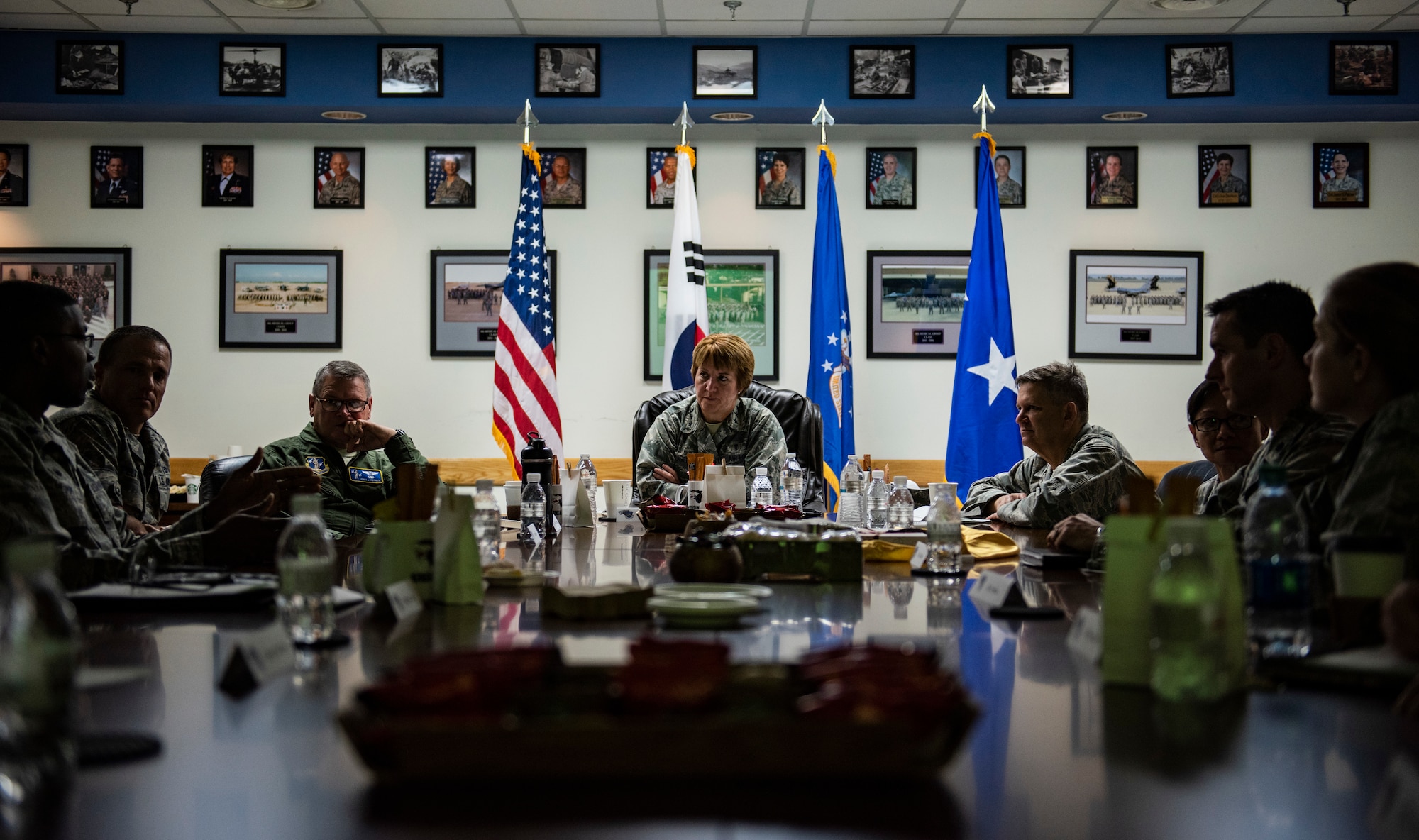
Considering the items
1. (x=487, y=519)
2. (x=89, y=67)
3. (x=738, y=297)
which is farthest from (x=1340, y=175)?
(x=89, y=67)

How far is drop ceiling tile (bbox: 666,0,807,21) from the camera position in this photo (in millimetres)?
5199

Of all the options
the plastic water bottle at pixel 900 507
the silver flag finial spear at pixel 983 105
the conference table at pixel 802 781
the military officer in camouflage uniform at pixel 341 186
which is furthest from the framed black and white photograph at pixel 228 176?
the conference table at pixel 802 781

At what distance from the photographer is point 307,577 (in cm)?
133

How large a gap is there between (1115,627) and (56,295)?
2.04 meters

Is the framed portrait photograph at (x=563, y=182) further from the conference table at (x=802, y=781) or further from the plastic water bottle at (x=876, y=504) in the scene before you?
the conference table at (x=802, y=781)

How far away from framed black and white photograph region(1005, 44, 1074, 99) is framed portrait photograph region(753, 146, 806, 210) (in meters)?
1.21

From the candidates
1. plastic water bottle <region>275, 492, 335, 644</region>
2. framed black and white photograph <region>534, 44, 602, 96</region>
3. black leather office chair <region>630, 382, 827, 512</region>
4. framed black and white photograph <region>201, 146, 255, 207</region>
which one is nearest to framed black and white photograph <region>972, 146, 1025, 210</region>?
black leather office chair <region>630, 382, 827, 512</region>

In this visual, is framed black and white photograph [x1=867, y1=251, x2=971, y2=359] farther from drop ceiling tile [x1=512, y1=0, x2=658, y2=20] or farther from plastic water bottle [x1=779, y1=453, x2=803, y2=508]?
plastic water bottle [x1=779, y1=453, x2=803, y2=508]

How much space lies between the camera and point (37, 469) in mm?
1970

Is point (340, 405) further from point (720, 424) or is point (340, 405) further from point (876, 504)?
point (876, 504)

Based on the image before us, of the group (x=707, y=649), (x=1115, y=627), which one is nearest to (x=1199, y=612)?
(x=1115, y=627)

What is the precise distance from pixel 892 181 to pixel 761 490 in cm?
281

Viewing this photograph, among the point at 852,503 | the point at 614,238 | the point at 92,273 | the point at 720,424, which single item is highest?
the point at 614,238

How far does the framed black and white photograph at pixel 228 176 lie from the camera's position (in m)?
5.89
